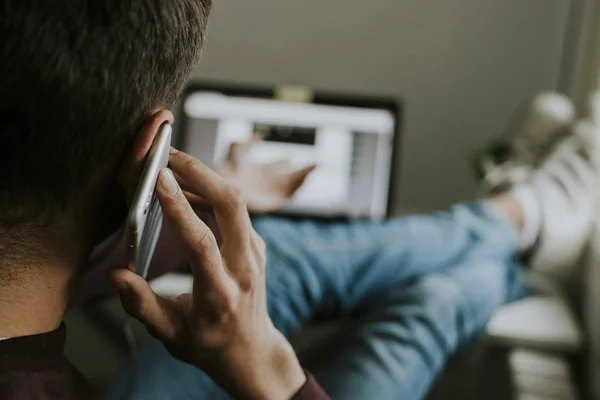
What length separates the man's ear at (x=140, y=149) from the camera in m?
0.45

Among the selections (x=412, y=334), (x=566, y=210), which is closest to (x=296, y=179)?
(x=412, y=334)

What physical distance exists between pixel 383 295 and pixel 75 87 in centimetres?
67

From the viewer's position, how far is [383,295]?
984 mm

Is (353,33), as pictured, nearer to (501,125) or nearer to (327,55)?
(327,55)

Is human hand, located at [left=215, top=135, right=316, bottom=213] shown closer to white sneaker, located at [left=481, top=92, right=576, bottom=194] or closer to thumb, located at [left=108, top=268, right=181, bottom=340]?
thumb, located at [left=108, top=268, right=181, bottom=340]

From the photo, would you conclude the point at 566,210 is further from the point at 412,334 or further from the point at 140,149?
the point at 140,149

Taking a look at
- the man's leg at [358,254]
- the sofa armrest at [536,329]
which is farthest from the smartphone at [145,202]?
the sofa armrest at [536,329]

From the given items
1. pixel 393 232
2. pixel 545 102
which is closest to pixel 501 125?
pixel 545 102

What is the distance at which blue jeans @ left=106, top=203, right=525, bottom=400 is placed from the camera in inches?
30.1

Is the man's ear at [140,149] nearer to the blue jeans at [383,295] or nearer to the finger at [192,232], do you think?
the finger at [192,232]

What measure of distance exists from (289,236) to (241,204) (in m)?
0.49

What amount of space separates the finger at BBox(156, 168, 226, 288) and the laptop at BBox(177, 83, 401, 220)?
818 mm

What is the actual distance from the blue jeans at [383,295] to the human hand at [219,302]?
0.21 metres

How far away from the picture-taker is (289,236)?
1.00 meters
